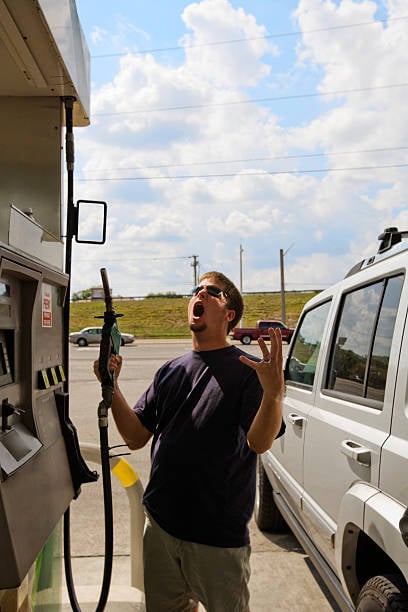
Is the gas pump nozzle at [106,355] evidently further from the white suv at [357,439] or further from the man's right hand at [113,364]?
the white suv at [357,439]

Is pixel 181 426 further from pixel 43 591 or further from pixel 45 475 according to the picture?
pixel 43 591

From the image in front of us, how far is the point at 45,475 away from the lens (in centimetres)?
203

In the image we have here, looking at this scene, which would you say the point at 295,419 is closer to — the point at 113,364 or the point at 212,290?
the point at 212,290

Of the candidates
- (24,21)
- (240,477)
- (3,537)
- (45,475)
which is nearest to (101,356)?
(45,475)

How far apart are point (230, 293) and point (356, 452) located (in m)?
0.84

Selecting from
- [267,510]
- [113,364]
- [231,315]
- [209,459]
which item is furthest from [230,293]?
[267,510]

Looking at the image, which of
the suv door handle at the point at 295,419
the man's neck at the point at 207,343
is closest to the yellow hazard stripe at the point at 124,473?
the man's neck at the point at 207,343

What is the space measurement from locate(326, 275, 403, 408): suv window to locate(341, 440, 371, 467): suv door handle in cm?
20

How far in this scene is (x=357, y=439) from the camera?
268 centimetres

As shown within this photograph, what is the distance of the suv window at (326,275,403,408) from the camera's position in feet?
8.86

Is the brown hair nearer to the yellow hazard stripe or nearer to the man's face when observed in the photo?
the man's face

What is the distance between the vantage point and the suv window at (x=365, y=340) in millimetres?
2701

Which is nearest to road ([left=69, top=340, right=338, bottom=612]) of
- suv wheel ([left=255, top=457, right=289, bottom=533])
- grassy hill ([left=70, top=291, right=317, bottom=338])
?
suv wheel ([left=255, top=457, right=289, bottom=533])

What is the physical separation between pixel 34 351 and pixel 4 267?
39 centimetres
